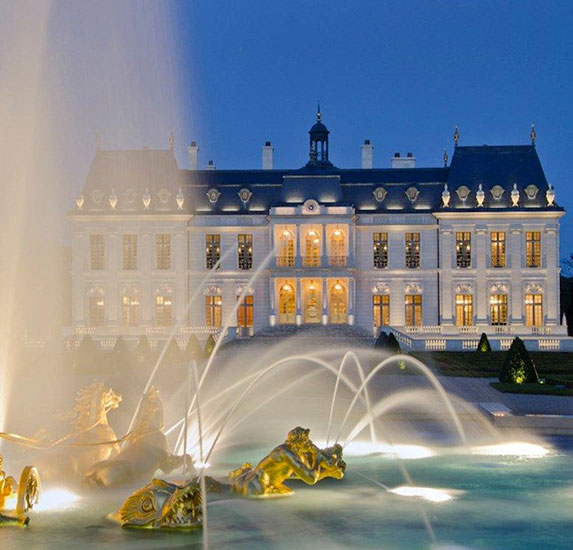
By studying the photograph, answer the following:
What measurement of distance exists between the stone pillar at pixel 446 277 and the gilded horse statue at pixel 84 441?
40568 millimetres

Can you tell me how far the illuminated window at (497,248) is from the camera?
52.7 meters

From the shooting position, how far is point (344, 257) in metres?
52.2

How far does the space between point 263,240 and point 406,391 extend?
2878 centimetres

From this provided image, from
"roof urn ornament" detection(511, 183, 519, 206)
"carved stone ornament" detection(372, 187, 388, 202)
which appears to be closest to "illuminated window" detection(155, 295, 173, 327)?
"carved stone ornament" detection(372, 187, 388, 202)

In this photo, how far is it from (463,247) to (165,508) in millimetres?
43853

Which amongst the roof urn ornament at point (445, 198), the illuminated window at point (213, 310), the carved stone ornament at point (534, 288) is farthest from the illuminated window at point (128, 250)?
the carved stone ornament at point (534, 288)

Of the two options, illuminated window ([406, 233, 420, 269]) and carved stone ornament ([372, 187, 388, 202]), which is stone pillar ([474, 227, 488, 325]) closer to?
illuminated window ([406, 233, 420, 269])

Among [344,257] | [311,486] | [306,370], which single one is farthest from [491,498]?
[344,257]

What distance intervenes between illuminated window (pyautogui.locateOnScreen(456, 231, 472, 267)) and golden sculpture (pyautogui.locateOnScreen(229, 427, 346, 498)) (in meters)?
41.2

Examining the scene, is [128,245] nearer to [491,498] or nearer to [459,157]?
[459,157]

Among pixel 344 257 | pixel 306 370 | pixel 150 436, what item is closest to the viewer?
pixel 150 436

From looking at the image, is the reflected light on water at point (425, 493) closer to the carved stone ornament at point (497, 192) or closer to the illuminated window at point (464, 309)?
the illuminated window at point (464, 309)

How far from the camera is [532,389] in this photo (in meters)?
26.2

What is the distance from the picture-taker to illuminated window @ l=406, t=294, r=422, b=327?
53.2 meters
